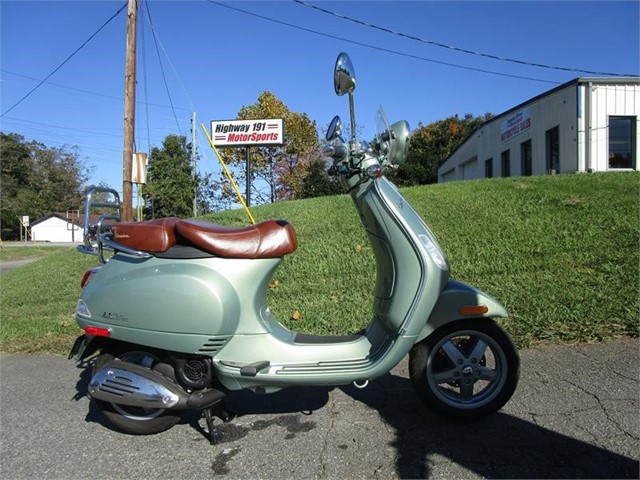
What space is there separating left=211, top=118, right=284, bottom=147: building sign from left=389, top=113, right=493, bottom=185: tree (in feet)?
74.1

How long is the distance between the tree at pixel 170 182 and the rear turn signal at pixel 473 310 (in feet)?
71.7

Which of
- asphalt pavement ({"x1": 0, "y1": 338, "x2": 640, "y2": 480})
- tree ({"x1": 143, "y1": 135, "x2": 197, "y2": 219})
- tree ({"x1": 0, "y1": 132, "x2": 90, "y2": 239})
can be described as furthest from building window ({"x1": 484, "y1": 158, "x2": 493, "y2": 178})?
tree ({"x1": 0, "y1": 132, "x2": 90, "y2": 239})

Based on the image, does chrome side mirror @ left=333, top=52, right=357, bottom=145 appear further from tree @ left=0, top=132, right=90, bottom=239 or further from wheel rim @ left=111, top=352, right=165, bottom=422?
tree @ left=0, top=132, right=90, bottom=239

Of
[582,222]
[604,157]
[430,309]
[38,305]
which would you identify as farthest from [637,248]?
[604,157]

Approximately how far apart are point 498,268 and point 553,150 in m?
16.5

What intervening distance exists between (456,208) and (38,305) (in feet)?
20.4

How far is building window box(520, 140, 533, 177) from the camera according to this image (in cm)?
2194

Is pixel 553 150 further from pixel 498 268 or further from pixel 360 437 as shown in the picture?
pixel 360 437

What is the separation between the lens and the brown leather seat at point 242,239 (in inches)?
113

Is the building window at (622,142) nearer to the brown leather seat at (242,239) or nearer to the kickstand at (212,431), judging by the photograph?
the brown leather seat at (242,239)

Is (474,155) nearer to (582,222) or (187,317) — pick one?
(582,222)

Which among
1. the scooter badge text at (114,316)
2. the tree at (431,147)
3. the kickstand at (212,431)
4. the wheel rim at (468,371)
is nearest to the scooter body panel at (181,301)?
the scooter badge text at (114,316)

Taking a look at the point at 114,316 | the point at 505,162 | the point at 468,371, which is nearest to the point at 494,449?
the point at 468,371

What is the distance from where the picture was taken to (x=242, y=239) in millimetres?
2924
